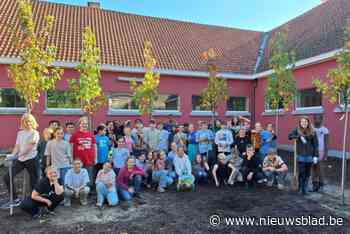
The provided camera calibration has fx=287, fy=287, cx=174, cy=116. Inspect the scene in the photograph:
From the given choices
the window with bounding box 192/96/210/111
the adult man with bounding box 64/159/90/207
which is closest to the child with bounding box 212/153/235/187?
the adult man with bounding box 64/159/90/207

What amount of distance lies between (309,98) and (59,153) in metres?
12.1

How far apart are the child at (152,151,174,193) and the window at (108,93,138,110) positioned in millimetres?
8025

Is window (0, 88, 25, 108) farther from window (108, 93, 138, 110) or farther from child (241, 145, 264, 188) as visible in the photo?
child (241, 145, 264, 188)

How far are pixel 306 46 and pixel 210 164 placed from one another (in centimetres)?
1014

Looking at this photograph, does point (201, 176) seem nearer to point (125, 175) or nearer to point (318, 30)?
point (125, 175)

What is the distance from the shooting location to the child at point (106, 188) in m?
6.26

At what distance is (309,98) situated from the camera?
14.1m

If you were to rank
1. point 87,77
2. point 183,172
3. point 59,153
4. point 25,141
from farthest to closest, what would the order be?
point 87,77, point 183,172, point 59,153, point 25,141

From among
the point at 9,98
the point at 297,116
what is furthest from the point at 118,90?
the point at 297,116

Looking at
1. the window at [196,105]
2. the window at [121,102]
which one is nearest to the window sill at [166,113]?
the window at [196,105]

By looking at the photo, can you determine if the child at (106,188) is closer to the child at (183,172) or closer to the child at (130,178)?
the child at (130,178)

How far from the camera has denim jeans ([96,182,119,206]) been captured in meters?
6.24

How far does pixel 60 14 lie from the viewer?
1739cm

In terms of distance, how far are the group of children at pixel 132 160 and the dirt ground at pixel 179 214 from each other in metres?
0.37
